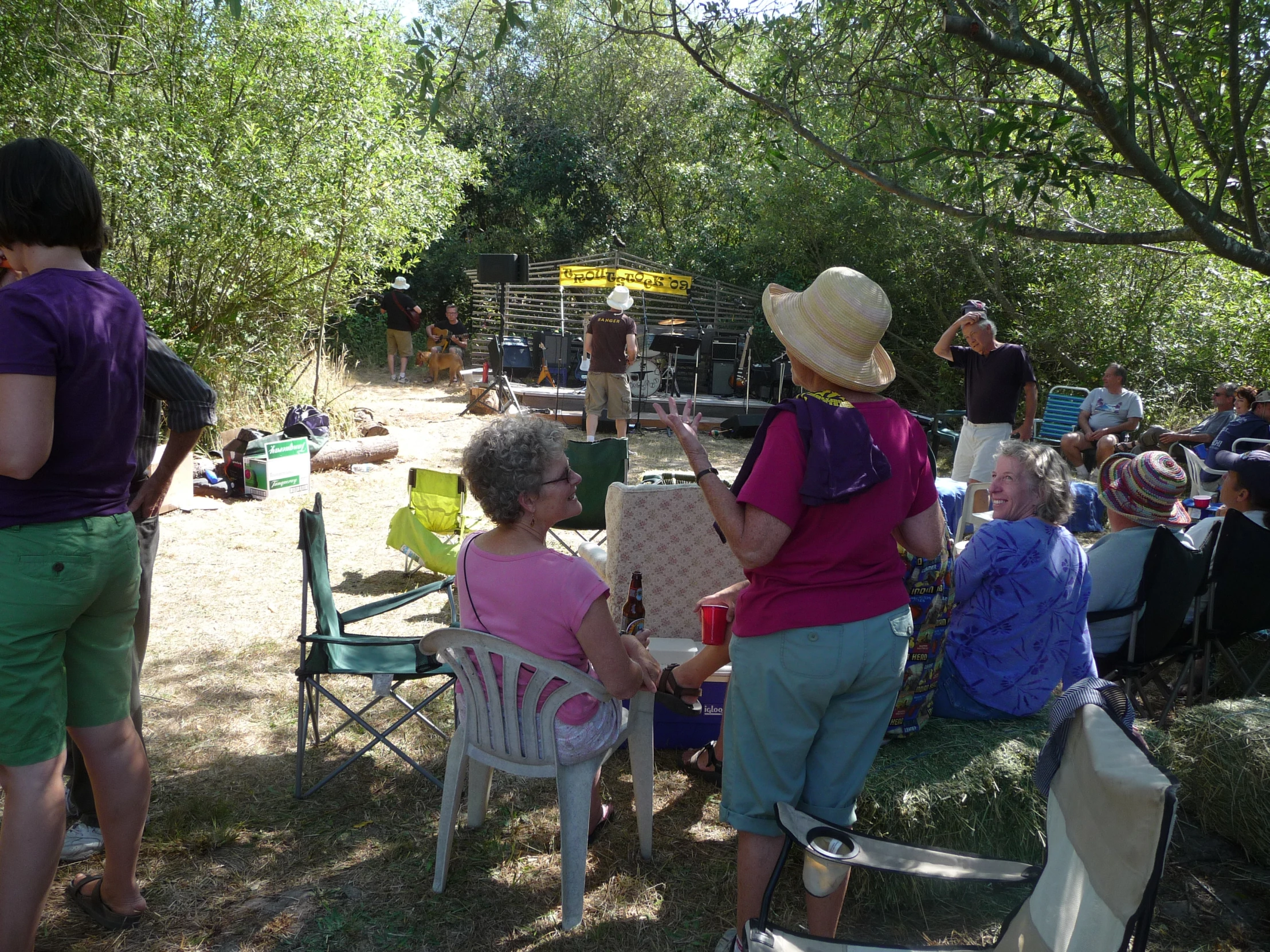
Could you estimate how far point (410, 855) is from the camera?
9.11 ft

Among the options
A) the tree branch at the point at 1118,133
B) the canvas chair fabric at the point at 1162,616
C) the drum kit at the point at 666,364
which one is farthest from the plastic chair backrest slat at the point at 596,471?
the drum kit at the point at 666,364

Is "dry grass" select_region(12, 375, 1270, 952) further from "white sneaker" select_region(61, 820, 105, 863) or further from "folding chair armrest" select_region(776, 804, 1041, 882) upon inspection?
"folding chair armrest" select_region(776, 804, 1041, 882)

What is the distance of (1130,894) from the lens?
1.37m

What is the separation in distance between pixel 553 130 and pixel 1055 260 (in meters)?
13.7

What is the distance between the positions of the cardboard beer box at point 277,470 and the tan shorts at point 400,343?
26.8 feet

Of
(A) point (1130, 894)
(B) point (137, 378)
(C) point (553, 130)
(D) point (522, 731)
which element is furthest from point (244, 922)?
(C) point (553, 130)

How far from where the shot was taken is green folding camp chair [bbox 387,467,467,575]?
18.0 ft

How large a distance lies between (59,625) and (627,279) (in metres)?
12.8

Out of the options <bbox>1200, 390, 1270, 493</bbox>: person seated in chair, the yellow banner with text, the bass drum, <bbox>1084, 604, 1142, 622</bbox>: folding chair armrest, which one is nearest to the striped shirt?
<bbox>1084, 604, 1142, 622</bbox>: folding chair armrest

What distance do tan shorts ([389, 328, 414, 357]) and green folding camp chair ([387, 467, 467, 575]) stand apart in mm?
10235

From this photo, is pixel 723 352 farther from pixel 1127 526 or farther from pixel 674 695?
pixel 674 695

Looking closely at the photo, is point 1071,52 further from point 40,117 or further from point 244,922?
point 40,117

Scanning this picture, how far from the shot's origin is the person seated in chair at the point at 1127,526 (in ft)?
10.7

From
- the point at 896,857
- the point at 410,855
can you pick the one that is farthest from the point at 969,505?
the point at 896,857
